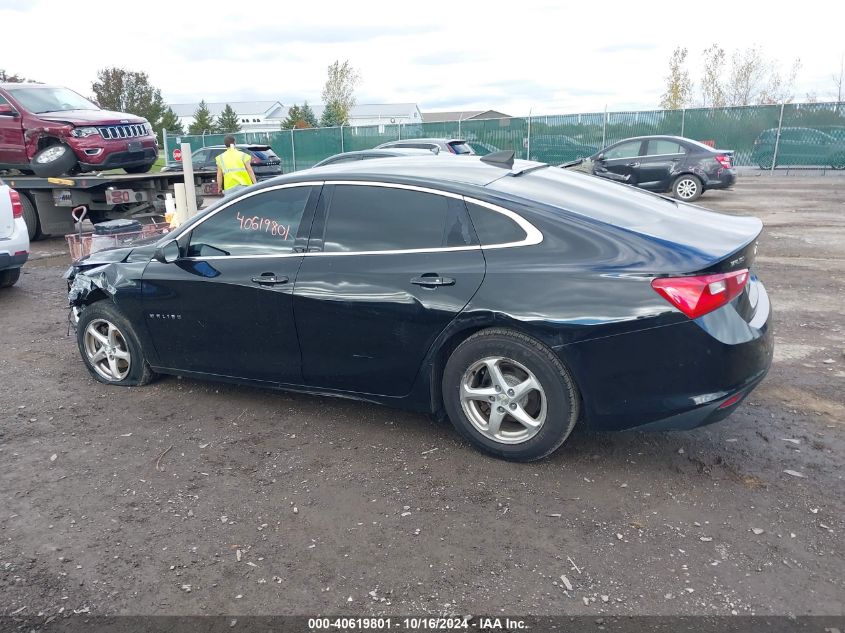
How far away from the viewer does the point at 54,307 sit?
8.11m

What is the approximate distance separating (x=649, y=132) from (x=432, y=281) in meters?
25.3

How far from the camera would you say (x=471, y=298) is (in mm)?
3863

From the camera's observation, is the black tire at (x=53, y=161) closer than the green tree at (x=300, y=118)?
Yes

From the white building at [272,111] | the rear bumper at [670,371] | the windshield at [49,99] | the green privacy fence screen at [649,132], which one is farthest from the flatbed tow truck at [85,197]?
the white building at [272,111]

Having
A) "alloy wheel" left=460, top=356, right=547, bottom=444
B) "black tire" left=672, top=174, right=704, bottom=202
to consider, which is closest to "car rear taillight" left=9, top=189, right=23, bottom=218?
"alloy wheel" left=460, top=356, right=547, bottom=444

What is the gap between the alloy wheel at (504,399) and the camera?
3.83 metres

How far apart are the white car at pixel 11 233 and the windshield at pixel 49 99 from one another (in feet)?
15.1

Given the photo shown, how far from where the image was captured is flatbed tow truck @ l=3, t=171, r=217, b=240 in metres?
11.9

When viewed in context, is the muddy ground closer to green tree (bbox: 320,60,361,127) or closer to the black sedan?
the black sedan

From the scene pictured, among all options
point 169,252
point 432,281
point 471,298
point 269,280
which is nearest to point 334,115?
point 169,252

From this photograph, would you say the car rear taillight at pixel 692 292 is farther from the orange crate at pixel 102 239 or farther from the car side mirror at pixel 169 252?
the orange crate at pixel 102 239

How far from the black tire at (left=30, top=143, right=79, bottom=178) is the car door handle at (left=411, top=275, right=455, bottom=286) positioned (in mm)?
10284

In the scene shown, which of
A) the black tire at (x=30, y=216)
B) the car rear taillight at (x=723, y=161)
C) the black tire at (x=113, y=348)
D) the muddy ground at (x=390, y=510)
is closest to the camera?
the muddy ground at (x=390, y=510)

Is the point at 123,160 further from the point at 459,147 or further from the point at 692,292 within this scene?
the point at 692,292
